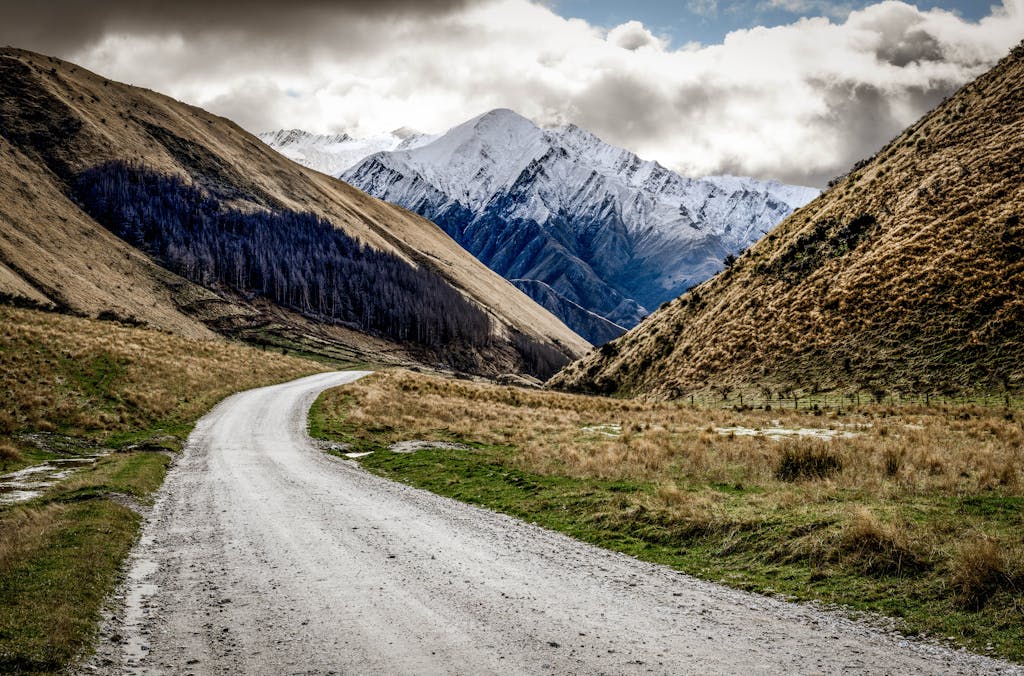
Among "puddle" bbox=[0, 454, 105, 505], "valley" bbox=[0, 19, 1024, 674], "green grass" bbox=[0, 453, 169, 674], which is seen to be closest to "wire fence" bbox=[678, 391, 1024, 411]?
"valley" bbox=[0, 19, 1024, 674]

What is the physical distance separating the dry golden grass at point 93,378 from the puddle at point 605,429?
73.6 ft

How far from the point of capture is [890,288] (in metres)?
47.2

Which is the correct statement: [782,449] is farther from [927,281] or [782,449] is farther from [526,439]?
[927,281]

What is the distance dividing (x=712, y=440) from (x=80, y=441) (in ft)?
86.5

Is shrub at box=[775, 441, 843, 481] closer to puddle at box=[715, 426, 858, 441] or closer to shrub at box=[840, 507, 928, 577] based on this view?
shrub at box=[840, 507, 928, 577]

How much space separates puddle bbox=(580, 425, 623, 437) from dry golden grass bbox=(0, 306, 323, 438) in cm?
2243

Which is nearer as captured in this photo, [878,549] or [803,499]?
[878,549]

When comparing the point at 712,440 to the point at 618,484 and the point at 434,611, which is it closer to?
the point at 618,484

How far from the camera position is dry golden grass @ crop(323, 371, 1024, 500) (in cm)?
1480

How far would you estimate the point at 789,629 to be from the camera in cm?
816

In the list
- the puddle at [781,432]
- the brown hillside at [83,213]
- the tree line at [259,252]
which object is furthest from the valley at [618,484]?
the tree line at [259,252]

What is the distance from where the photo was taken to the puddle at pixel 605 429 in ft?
99.1

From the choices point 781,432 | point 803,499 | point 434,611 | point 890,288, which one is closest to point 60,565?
point 434,611

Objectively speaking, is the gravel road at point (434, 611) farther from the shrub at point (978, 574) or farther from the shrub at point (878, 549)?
the shrub at point (878, 549)
